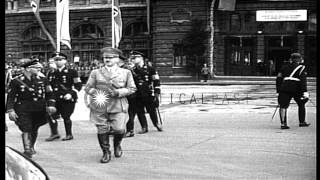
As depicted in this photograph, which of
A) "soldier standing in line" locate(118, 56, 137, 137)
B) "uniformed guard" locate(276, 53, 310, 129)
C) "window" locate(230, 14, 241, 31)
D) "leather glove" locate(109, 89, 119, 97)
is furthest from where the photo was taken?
"window" locate(230, 14, 241, 31)

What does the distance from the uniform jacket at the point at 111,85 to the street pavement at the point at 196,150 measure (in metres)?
0.63

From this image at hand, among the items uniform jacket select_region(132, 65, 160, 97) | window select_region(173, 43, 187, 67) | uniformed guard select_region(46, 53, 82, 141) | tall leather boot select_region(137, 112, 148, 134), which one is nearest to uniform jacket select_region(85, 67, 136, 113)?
uniformed guard select_region(46, 53, 82, 141)

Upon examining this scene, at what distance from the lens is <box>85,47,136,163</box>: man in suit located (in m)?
6.15

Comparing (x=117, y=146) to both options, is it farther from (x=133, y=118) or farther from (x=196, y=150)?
(x=133, y=118)

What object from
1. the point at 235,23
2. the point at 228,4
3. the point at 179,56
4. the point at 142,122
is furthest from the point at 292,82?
the point at 179,56

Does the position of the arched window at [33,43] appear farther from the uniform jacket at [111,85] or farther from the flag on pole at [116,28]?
the uniform jacket at [111,85]

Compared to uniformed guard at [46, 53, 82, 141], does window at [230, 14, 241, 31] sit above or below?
above

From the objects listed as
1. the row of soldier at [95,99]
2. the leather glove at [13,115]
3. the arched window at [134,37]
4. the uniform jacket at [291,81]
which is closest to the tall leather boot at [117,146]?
the row of soldier at [95,99]

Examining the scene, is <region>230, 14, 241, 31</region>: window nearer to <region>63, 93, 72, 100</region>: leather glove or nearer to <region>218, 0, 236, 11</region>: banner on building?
<region>218, 0, 236, 11</region>: banner on building

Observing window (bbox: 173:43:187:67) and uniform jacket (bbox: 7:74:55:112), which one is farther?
window (bbox: 173:43:187:67)

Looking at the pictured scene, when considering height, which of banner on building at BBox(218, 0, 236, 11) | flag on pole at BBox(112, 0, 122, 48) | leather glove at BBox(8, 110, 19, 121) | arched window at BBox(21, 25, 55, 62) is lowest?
leather glove at BBox(8, 110, 19, 121)

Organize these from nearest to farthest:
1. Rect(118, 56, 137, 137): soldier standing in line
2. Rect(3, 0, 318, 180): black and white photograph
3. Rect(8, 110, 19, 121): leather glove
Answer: Rect(3, 0, 318, 180): black and white photograph, Rect(8, 110, 19, 121): leather glove, Rect(118, 56, 137, 137): soldier standing in line

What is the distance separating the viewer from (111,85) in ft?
20.2

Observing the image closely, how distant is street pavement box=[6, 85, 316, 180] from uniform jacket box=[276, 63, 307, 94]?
0.26m
